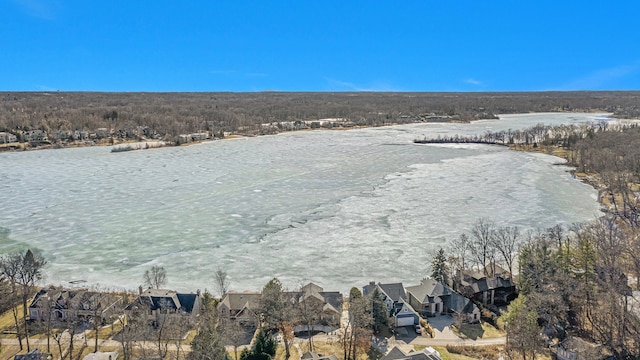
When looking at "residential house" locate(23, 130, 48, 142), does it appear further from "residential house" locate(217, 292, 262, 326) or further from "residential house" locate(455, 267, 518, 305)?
"residential house" locate(455, 267, 518, 305)

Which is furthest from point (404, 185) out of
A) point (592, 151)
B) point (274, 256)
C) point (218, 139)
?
point (218, 139)

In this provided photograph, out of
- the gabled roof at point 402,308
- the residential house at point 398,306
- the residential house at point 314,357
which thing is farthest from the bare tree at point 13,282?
the gabled roof at point 402,308

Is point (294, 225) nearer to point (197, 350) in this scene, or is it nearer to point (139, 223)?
point (139, 223)

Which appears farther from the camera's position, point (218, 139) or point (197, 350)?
point (218, 139)

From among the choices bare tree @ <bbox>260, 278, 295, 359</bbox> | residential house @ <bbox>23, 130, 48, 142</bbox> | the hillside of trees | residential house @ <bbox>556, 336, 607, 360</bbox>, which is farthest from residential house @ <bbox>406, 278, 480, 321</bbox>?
residential house @ <bbox>23, 130, 48, 142</bbox>

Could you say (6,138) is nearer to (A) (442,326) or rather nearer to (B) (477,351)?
(A) (442,326)

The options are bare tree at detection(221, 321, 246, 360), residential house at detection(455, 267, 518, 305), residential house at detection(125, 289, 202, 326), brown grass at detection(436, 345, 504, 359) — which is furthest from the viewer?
residential house at detection(455, 267, 518, 305)

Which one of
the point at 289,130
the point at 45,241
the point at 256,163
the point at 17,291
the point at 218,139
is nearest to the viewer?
the point at 17,291
